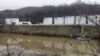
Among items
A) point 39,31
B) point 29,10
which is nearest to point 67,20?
point 39,31

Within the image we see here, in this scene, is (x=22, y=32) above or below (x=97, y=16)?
below

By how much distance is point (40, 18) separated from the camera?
1126 inches

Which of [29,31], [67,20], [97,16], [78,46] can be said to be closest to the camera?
[97,16]

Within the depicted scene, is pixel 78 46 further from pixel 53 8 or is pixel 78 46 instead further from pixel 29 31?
pixel 53 8

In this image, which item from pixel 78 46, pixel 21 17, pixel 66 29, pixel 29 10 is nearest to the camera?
pixel 78 46

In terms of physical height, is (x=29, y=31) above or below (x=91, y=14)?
below

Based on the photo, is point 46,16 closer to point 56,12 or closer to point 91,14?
point 56,12

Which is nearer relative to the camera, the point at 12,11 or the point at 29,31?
the point at 29,31

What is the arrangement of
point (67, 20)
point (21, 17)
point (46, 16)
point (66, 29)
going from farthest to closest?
1. point (21, 17)
2. point (46, 16)
3. point (67, 20)
4. point (66, 29)

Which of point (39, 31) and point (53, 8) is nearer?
point (39, 31)

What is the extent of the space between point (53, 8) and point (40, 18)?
228 cm

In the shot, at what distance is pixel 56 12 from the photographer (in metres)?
28.4

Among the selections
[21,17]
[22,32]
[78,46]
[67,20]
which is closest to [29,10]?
[21,17]

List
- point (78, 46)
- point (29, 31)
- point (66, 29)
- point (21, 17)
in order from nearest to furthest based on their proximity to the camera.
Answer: point (78, 46) → point (66, 29) → point (29, 31) → point (21, 17)
